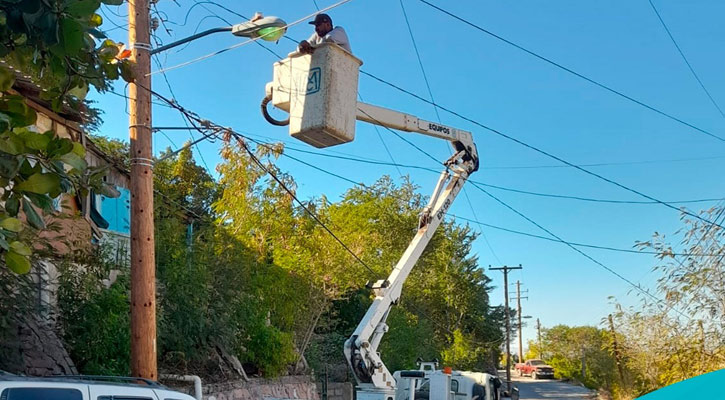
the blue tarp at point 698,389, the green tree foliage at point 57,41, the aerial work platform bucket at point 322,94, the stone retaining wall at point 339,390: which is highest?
the aerial work platform bucket at point 322,94

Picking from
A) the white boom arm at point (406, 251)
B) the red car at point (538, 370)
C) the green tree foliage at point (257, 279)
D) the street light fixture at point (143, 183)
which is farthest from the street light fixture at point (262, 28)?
the red car at point (538, 370)

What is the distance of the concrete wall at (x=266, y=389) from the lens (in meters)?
12.1

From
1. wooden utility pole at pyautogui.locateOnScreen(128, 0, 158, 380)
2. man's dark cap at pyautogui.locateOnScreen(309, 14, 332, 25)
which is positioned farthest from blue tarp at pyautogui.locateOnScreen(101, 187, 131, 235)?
man's dark cap at pyautogui.locateOnScreen(309, 14, 332, 25)

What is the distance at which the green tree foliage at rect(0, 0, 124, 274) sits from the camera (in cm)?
287

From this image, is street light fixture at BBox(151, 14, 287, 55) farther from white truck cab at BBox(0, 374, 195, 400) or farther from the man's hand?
white truck cab at BBox(0, 374, 195, 400)

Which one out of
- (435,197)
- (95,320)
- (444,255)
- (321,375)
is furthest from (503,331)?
(95,320)

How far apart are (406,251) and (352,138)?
756cm

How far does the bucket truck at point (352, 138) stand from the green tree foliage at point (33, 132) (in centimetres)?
345

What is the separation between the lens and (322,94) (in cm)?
710

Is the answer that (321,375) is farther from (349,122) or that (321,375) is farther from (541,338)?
(541,338)

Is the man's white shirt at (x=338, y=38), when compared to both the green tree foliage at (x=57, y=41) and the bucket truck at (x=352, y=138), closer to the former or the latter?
the bucket truck at (x=352, y=138)

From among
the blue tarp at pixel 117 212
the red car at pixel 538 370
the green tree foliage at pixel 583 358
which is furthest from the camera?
the red car at pixel 538 370

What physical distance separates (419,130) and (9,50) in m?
10.4

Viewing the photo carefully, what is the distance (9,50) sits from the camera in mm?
3477
